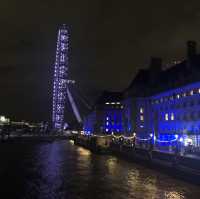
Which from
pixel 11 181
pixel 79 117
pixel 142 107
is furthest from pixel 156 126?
pixel 79 117

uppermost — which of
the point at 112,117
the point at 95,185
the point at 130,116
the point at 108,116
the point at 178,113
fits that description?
the point at 108,116

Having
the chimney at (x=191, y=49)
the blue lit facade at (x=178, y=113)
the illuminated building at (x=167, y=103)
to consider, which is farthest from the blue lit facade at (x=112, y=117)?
the chimney at (x=191, y=49)

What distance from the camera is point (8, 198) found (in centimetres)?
3003

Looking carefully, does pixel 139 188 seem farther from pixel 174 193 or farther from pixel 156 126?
pixel 156 126

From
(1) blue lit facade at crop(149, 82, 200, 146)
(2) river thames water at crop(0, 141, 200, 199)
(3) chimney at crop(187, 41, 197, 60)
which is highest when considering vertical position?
(3) chimney at crop(187, 41, 197, 60)

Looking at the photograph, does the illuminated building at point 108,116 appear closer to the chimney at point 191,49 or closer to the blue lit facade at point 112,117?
the blue lit facade at point 112,117

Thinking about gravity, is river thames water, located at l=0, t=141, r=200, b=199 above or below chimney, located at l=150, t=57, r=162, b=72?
below

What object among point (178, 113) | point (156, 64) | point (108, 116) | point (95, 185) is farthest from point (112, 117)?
point (95, 185)

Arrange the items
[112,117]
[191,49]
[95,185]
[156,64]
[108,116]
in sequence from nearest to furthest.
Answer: [95,185] < [191,49] < [156,64] < [112,117] < [108,116]

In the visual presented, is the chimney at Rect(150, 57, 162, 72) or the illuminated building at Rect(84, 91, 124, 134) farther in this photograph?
the illuminated building at Rect(84, 91, 124, 134)

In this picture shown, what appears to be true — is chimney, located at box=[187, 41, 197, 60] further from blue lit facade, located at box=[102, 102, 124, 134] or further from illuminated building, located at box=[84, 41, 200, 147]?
blue lit facade, located at box=[102, 102, 124, 134]

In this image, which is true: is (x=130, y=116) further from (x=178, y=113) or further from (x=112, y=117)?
(x=112, y=117)

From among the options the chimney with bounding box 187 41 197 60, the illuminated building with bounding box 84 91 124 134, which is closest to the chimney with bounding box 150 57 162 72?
the chimney with bounding box 187 41 197 60

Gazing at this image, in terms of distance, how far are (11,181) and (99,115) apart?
461 feet
